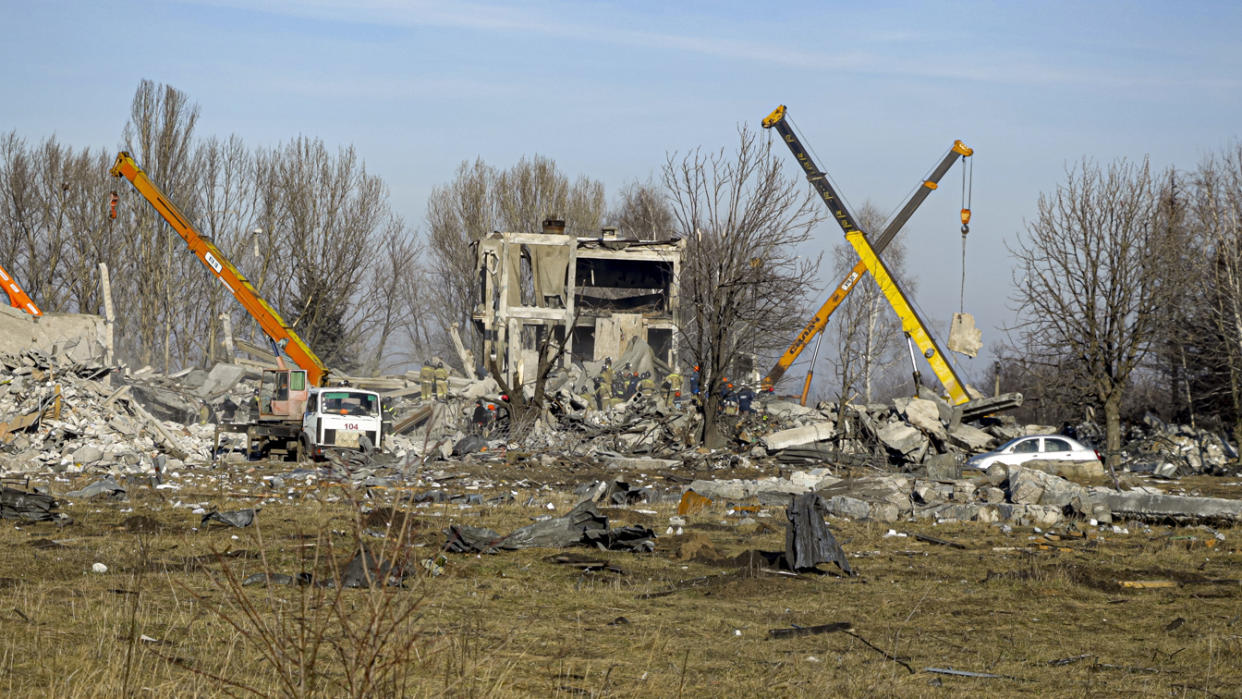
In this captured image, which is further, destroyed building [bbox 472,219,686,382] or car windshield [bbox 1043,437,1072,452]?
destroyed building [bbox 472,219,686,382]

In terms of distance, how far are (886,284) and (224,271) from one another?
1863cm

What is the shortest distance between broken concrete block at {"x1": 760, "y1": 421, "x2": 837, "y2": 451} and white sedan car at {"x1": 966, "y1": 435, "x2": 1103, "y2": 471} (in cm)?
384

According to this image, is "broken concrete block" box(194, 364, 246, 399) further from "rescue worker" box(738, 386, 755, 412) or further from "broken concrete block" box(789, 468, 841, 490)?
"broken concrete block" box(789, 468, 841, 490)

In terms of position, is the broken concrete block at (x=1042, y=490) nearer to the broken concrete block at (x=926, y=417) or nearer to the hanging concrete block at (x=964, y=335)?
the broken concrete block at (x=926, y=417)

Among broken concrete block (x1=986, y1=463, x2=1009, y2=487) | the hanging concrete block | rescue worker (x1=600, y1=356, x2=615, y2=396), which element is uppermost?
the hanging concrete block

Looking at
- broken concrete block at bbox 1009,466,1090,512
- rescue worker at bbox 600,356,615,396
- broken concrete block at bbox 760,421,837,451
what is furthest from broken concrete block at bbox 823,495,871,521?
rescue worker at bbox 600,356,615,396

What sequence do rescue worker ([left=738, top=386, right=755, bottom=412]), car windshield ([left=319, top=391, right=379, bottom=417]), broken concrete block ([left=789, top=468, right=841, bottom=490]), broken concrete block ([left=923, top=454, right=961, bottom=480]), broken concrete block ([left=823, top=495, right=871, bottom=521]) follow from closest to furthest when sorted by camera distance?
broken concrete block ([left=823, top=495, right=871, bottom=521]) < broken concrete block ([left=789, top=468, right=841, bottom=490]) < broken concrete block ([left=923, top=454, right=961, bottom=480]) < car windshield ([left=319, top=391, right=379, bottom=417]) < rescue worker ([left=738, top=386, right=755, bottom=412])

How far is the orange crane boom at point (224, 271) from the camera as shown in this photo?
86.9ft

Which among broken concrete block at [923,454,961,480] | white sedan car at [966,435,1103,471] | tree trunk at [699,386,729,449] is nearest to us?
broken concrete block at [923,454,961,480]

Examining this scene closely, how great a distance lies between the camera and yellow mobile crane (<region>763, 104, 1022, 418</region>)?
30781 millimetres

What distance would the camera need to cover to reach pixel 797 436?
2541 centimetres

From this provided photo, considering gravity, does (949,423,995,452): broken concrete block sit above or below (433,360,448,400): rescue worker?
below

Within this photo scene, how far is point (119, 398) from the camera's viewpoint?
25.2m

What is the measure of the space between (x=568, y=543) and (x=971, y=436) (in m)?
18.1
